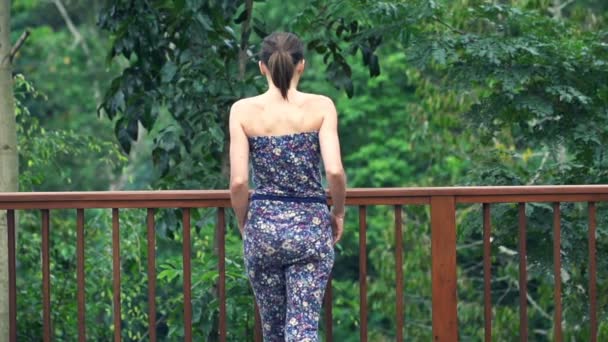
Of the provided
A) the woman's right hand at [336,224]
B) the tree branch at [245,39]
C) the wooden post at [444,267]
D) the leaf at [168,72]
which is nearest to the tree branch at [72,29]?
the tree branch at [245,39]

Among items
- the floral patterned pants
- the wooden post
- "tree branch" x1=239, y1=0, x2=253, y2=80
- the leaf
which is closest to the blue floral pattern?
the floral patterned pants

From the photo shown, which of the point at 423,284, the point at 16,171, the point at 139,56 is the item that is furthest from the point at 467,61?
the point at 423,284

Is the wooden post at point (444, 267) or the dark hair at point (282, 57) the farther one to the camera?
the wooden post at point (444, 267)

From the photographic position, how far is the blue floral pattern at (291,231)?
372cm

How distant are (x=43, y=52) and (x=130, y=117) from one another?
Result: 63.8ft

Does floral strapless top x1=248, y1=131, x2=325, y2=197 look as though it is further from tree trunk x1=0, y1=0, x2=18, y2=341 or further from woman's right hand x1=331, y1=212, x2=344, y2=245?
tree trunk x1=0, y1=0, x2=18, y2=341

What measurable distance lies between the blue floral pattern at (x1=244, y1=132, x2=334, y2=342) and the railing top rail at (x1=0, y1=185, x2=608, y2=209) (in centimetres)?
57

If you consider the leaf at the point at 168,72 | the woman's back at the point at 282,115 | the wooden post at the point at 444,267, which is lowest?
the wooden post at the point at 444,267

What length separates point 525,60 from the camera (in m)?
5.89

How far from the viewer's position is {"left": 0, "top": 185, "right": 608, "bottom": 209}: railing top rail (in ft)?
14.3

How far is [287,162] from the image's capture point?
A: 3715 millimetres

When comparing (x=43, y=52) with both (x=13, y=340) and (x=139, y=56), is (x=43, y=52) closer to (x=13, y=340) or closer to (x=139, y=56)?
(x=139, y=56)

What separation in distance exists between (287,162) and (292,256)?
12.2 inches

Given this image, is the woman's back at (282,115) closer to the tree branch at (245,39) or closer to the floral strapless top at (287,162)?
the floral strapless top at (287,162)
